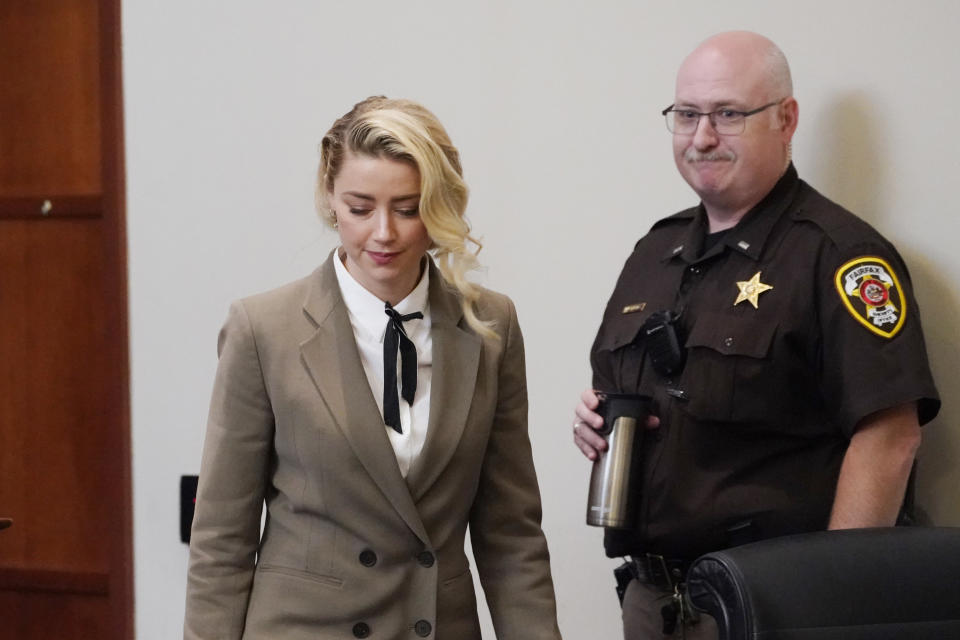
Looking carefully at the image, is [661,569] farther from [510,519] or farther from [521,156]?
[521,156]

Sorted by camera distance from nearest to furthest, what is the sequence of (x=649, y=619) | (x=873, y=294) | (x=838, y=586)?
1. (x=838, y=586)
2. (x=873, y=294)
3. (x=649, y=619)

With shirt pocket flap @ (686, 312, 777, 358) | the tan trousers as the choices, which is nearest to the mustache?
shirt pocket flap @ (686, 312, 777, 358)

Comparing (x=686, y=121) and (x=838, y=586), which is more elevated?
(x=686, y=121)

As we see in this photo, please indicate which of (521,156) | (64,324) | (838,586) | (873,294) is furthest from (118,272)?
(838,586)

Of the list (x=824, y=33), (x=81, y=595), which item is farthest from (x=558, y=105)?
(x=81, y=595)

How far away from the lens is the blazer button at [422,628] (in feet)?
5.66

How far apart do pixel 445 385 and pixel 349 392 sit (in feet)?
0.46

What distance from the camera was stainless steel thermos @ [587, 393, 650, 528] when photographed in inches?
83.4

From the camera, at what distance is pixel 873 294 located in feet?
6.80

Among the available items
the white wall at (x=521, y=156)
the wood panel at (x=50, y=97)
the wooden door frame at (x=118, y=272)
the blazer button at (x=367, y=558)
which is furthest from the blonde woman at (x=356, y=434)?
the wood panel at (x=50, y=97)

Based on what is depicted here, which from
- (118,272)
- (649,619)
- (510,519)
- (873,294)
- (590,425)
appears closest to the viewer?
(510,519)

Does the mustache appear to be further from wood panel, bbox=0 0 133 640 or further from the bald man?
wood panel, bbox=0 0 133 640

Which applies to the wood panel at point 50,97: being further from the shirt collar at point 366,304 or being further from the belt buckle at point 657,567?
the belt buckle at point 657,567

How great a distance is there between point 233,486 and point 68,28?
1.97 m
